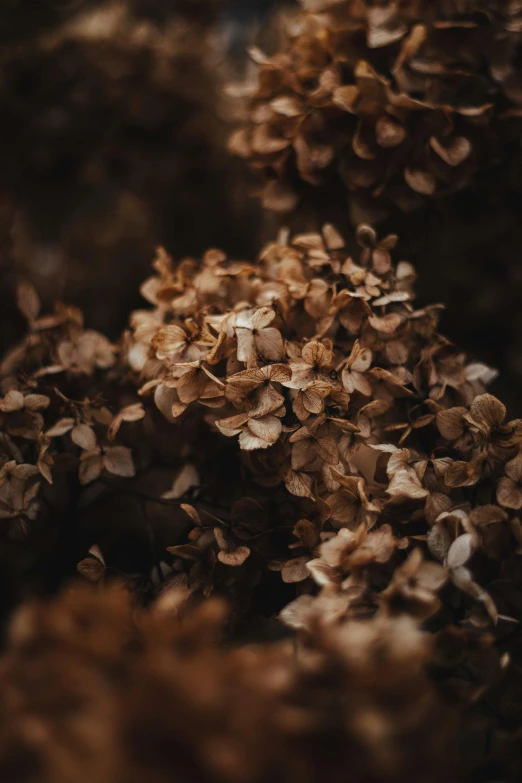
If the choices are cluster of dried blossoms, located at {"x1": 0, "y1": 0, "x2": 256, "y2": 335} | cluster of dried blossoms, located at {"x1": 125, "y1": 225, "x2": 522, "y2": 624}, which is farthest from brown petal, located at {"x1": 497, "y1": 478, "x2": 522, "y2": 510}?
cluster of dried blossoms, located at {"x1": 0, "y1": 0, "x2": 256, "y2": 335}

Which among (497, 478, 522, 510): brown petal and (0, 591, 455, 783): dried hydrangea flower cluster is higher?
(0, 591, 455, 783): dried hydrangea flower cluster

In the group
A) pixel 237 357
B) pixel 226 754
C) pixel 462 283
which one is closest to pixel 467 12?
pixel 462 283

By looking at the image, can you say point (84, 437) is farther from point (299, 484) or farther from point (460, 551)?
point (460, 551)

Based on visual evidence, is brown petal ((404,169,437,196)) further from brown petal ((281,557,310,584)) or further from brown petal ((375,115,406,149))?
brown petal ((281,557,310,584))

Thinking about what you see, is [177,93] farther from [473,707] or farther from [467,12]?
[473,707]

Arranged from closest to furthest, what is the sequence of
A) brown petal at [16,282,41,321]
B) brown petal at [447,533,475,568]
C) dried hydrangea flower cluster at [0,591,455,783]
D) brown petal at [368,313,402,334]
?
dried hydrangea flower cluster at [0,591,455,783] → brown petal at [447,533,475,568] → brown petal at [368,313,402,334] → brown petal at [16,282,41,321]

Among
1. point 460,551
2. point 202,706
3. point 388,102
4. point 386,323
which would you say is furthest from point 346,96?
point 202,706
